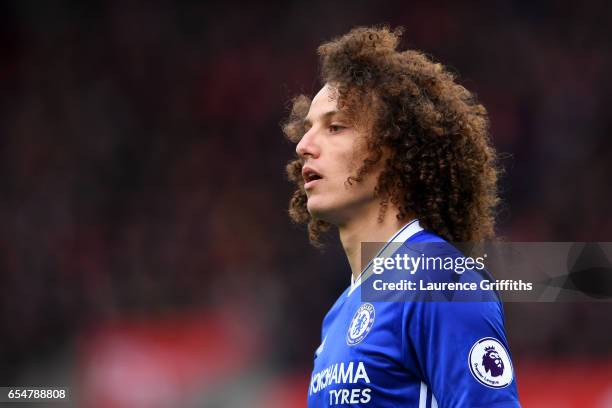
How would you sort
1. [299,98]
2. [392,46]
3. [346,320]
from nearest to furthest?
[346,320]
[392,46]
[299,98]

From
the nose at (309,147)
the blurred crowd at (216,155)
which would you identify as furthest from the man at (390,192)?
the blurred crowd at (216,155)

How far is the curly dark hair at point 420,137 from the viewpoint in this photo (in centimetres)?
272

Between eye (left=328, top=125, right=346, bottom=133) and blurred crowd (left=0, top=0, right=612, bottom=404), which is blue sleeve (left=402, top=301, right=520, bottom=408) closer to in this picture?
eye (left=328, top=125, right=346, bottom=133)

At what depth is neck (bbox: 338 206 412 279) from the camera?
107 inches

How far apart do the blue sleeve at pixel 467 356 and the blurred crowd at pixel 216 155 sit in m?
5.36

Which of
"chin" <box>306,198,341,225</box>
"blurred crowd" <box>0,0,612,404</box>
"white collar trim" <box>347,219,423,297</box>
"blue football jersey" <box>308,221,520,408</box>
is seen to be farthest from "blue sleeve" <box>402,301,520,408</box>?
"blurred crowd" <box>0,0,612,404</box>

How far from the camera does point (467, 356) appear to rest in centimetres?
216

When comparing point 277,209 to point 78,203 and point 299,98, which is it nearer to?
point 78,203

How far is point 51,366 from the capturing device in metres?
7.51

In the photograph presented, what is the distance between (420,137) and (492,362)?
87cm

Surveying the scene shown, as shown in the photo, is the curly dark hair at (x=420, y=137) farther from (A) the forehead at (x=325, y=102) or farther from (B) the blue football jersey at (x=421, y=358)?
(B) the blue football jersey at (x=421, y=358)

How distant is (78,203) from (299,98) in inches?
209

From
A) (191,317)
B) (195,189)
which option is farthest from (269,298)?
(195,189)

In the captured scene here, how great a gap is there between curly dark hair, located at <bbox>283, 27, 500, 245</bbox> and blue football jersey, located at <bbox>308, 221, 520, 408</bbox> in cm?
18
